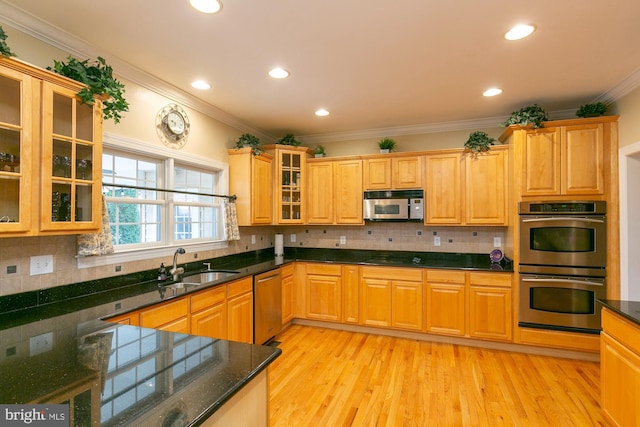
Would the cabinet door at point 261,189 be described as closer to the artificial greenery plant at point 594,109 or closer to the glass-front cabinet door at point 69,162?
the glass-front cabinet door at point 69,162

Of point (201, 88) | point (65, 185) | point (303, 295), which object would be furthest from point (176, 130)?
point (303, 295)

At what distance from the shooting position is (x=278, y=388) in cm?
270

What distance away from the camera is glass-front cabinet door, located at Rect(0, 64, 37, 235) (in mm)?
1730

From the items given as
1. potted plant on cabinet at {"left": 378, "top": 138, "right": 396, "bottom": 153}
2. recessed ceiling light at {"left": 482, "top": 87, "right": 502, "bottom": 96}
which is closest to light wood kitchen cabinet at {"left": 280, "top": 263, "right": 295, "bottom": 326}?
potted plant on cabinet at {"left": 378, "top": 138, "right": 396, "bottom": 153}

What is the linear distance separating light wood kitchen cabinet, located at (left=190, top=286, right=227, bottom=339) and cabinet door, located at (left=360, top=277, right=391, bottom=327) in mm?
1788

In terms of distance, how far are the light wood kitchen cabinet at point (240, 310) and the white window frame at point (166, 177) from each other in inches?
27.5

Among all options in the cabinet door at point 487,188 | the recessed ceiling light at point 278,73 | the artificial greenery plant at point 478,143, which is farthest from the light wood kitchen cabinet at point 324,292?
the recessed ceiling light at point 278,73

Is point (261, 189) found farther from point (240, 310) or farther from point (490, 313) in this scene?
point (490, 313)

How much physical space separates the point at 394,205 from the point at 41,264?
349 centimetres

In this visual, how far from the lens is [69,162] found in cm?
199

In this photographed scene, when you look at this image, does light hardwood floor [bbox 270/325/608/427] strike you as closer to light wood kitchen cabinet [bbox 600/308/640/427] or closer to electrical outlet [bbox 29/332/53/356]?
light wood kitchen cabinet [bbox 600/308/640/427]

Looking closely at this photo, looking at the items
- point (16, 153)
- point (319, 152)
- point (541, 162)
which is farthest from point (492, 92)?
point (16, 153)

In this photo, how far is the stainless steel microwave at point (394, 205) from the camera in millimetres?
4000

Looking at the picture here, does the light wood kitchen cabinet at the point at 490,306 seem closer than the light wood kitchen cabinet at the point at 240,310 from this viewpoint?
No
